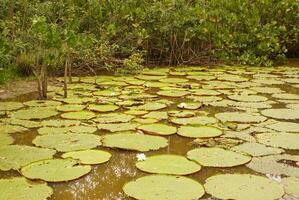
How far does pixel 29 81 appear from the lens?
212 inches

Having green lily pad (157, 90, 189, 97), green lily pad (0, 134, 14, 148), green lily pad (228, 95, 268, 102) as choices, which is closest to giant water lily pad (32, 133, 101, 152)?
green lily pad (0, 134, 14, 148)

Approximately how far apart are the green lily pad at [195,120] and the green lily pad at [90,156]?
888mm

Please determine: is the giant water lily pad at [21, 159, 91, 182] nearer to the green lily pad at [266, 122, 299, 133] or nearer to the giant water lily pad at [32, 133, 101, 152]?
the giant water lily pad at [32, 133, 101, 152]

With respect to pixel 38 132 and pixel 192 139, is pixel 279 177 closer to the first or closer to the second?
pixel 192 139

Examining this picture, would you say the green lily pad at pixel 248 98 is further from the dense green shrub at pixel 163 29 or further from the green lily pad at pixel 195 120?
the dense green shrub at pixel 163 29

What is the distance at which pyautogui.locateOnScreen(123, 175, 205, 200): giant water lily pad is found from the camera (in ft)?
7.80

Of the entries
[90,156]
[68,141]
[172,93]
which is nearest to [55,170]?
[90,156]

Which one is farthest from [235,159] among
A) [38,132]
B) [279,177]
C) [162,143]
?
[38,132]

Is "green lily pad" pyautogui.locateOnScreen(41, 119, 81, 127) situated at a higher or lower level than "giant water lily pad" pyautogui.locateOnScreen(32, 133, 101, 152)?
higher

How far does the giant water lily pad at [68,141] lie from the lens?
10.3 feet

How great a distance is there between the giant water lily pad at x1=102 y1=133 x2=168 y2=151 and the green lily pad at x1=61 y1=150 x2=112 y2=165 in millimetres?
166

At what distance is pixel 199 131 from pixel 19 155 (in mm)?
1309

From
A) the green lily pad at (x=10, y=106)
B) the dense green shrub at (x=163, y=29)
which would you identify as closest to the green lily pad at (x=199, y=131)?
the green lily pad at (x=10, y=106)

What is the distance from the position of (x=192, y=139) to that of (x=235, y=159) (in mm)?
493
